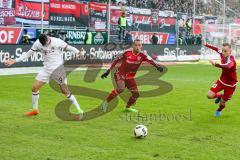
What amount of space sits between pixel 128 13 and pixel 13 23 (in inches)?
417

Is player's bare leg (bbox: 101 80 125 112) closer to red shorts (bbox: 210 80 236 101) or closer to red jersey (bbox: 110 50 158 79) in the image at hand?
red jersey (bbox: 110 50 158 79)

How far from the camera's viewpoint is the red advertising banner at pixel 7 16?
29.4 meters

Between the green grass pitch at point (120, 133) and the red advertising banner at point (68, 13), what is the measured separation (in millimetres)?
17487

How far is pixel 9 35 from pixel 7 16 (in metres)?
1.47

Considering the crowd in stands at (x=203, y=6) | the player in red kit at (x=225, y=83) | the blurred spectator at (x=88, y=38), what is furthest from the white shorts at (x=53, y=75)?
the crowd in stands at (x=203, y=6)

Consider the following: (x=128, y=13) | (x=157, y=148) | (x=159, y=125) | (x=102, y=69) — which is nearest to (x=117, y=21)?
(x=128, y=13)

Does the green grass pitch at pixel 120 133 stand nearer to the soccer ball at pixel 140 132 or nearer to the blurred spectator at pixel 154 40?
the soccer ball at pixel 140 132

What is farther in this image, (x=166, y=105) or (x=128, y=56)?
(x=166, y=105)

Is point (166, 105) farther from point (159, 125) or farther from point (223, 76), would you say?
point (159, 125)

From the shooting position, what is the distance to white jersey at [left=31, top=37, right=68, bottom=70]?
40.0 feet

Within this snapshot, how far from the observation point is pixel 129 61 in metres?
13.0

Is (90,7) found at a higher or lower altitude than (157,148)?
higher

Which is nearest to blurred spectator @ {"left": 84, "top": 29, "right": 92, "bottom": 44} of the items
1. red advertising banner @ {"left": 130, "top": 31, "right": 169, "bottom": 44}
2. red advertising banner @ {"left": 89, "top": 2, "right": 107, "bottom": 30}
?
red advertising banner @ {"left": 89, "top": 2, "right": 107, "bottom": 30}

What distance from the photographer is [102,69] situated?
29438 mm
